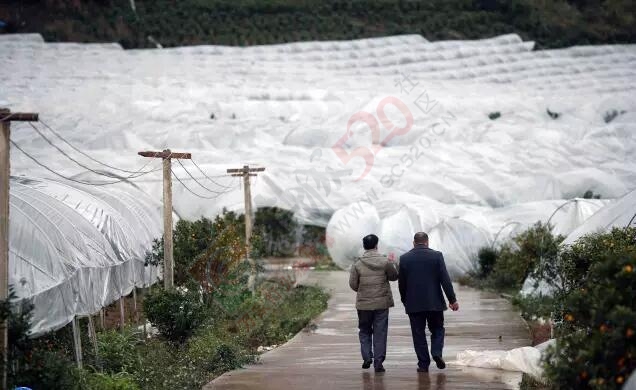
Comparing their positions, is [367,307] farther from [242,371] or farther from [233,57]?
[233,57]

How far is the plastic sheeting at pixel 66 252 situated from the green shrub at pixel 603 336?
204 inches

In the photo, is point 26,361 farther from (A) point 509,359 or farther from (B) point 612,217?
(B) point 612,217

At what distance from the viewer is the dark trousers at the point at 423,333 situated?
40.7 ft

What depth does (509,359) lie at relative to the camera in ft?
41.8

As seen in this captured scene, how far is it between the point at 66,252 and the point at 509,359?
498 cm

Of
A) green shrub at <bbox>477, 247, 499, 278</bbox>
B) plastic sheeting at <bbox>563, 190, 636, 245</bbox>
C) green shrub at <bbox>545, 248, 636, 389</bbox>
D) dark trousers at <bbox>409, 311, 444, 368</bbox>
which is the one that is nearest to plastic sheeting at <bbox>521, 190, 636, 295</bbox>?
plastic sheeting at <bbox>563, 190, 636, 245</bbox>

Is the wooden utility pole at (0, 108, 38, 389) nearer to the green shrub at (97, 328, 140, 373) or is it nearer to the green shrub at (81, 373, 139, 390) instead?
the green shrub at (81, 373, 139, 390)

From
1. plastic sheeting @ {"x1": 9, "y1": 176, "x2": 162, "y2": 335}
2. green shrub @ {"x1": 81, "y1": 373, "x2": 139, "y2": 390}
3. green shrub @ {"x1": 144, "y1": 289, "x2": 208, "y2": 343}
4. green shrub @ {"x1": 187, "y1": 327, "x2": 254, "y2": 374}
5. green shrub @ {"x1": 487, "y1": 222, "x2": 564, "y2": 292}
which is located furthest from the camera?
green shrub @ {"x1": 487, "y1": 222, "x2": 564, "y2": 292}

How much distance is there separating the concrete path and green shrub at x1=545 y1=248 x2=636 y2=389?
9.03ft

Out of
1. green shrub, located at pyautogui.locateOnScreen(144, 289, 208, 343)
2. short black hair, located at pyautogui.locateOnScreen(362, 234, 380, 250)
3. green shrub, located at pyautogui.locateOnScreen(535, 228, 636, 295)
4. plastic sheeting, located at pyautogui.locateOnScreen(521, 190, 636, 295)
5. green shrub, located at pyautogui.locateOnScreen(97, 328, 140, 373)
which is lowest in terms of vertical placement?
green shrub, located at pyautogui.locateOnScreen(97, 328, 140, 373)

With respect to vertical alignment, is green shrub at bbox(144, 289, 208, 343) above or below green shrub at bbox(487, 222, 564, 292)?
below

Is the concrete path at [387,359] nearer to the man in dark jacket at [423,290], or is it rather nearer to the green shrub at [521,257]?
the man in dark jacket at [423,290]

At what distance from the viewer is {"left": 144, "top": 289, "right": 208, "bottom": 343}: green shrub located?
15.8 meters

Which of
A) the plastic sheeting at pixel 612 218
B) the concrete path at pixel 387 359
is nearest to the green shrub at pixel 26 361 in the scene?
the concrete path at pixel 387 359
